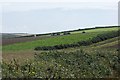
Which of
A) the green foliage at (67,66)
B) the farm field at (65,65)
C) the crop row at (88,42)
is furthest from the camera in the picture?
the crop row at (88,42)

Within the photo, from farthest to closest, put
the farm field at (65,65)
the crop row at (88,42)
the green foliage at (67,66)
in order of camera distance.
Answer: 1. the crop row at (88,42)
2. the farm field at (65,65)
3. the green foliage at (67,66)

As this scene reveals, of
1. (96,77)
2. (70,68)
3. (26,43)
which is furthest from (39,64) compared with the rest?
(26,43)

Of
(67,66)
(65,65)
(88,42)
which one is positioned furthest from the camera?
(88,42)

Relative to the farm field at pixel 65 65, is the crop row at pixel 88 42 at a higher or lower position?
higher

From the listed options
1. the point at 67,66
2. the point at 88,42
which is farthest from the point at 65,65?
the point at 88,42

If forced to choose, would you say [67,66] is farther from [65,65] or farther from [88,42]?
[88,42]

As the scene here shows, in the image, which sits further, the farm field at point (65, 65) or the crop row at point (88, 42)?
the crop row at point (88, 42)

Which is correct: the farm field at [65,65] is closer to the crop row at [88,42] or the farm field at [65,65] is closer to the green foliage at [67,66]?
the green foliage at [67,66]

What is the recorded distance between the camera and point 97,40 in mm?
51031

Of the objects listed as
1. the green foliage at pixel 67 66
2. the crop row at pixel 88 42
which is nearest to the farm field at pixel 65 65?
the green foliage at pixel 67 66

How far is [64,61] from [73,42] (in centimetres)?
1943

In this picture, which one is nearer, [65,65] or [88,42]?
[65,65]

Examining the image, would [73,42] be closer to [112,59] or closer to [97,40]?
[97,40]

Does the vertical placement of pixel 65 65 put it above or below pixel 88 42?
below
